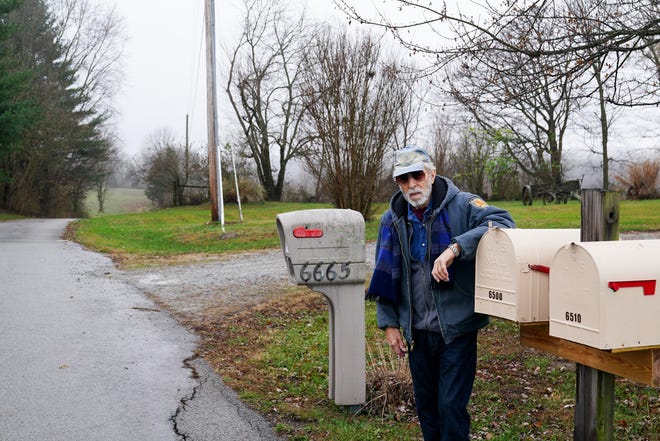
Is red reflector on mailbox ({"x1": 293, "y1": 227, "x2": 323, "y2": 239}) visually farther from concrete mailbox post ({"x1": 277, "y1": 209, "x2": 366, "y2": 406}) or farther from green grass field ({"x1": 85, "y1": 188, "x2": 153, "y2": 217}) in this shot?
green grass field ({"x1": 85, "y1": 188, "x2": 153, "y2": 217})

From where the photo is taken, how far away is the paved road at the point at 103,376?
4.61 metres

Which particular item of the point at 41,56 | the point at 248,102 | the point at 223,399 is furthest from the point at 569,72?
the point at 41,56

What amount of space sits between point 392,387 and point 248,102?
3764cm

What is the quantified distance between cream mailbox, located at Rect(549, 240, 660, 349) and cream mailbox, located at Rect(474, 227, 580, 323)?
13.4 inches

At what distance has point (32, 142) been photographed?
123ft

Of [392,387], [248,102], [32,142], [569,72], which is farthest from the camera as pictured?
[248,102]

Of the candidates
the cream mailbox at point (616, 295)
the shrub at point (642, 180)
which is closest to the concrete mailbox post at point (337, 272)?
the cream mailbox at point (616, 295)

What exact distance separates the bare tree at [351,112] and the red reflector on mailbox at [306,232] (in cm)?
1426

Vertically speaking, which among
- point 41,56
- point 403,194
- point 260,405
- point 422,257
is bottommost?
Result: point 260,405

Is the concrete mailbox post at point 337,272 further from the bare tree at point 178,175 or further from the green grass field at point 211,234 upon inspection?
the bare tree at point 178,175

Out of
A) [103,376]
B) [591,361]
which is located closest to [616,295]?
[591,361]

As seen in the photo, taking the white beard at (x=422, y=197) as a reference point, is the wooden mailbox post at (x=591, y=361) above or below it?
below

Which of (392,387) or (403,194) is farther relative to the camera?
(392,387)

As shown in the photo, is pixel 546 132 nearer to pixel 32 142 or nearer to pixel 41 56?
pixel 32 142
